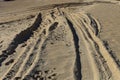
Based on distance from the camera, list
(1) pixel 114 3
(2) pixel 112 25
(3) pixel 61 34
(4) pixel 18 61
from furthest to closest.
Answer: (1) pixel 114 3
(2) pixel 112 25
(3) pixel 61 34
(4) pixel 18 61

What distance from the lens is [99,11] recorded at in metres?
14.2

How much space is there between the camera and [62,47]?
29.8 ft

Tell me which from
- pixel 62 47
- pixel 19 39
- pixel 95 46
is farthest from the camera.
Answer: pixel 19 39

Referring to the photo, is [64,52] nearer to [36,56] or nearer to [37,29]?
[36,56]

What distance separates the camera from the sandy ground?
7.23m

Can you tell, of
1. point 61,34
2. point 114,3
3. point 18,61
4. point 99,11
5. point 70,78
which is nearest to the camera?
point 70,78

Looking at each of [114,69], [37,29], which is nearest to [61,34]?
[37,29]

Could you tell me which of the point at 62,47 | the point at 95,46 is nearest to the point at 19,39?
the point at 62,47

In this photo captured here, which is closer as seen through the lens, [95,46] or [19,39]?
[95,46]

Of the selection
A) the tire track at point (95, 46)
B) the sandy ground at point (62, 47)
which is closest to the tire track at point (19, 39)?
the sandy ground at point (62, 47)

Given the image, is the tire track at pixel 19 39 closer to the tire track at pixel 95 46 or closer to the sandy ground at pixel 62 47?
the sandy ground at pixel 62 47

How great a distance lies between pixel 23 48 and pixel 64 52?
1194 millimetres

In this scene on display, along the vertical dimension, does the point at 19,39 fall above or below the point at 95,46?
below

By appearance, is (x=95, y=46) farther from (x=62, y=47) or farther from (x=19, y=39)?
(x=19, y=39)
